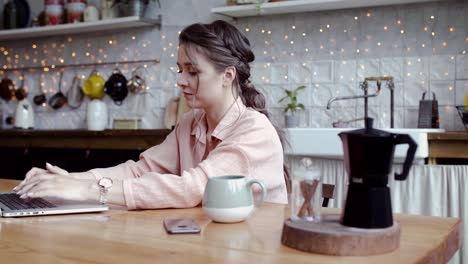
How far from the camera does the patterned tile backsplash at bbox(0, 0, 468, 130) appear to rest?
3.46 metres

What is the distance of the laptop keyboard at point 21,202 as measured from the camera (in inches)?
58.8

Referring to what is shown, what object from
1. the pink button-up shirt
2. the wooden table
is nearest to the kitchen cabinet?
the pink button-up shirt

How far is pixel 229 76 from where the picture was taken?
1931 mm

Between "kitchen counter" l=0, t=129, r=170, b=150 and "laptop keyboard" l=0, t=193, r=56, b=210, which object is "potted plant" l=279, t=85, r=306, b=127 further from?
"laptop keyboard" l=0, t=193, r=56, b=210

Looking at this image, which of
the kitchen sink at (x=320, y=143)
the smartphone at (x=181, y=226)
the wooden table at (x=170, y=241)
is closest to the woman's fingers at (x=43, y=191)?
the wooden table at (x=170, y=241)

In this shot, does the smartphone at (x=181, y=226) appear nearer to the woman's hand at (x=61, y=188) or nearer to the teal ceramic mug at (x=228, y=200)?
the teal ceramic mug at (x=228, y=200)

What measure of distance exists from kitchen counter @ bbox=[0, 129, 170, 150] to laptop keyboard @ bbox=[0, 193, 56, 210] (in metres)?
1.99

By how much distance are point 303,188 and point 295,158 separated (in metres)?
2.08

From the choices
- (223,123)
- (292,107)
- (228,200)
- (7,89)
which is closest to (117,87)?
(7,89)

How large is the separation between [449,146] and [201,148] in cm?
147

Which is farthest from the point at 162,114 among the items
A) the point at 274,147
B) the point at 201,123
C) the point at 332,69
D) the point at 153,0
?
the point at 274,147

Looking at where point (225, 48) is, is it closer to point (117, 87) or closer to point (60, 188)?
point (60, 188)

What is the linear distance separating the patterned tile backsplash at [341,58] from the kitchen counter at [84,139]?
501mm

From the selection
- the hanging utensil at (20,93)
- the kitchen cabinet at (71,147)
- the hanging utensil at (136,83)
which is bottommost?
the kitchen cabinet at (71,147)
